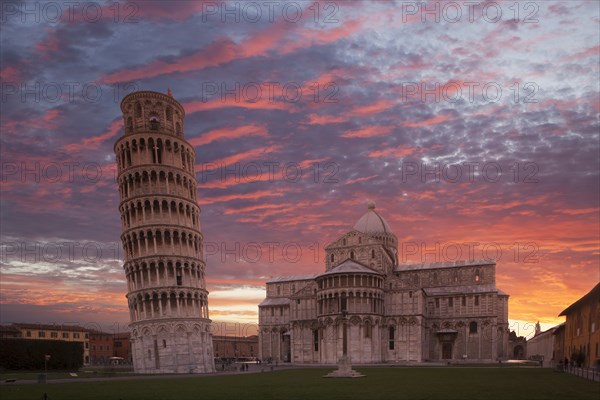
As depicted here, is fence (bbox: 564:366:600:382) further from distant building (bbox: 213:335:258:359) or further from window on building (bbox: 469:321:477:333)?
distant building (bbox: 213:335:258:359)

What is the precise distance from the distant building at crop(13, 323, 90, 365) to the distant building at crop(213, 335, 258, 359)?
31784mm

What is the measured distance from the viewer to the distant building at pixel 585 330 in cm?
4847

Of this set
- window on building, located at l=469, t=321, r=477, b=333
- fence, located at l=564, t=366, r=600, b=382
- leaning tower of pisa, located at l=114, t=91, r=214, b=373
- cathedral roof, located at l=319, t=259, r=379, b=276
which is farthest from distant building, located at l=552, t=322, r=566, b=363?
leaning tower of pisa, located at l=114, t=91, r=214, b=373

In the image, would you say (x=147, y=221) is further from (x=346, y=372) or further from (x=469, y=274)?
(x=469, y=274)

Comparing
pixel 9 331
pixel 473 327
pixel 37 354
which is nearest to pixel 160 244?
pixel 37 354

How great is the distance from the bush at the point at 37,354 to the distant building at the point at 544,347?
6711 centimetres

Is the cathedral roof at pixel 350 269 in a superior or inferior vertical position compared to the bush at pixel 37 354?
superior

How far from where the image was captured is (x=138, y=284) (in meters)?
67.3

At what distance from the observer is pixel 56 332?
121 metres

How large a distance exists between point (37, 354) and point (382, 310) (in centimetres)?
5160

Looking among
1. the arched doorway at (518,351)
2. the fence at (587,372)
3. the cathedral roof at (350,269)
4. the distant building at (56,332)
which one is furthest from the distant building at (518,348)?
the distant building at (56,332)

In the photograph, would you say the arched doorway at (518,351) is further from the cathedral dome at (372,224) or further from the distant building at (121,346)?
the distant building at (121,346)

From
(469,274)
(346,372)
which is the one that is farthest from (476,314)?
(346,372)

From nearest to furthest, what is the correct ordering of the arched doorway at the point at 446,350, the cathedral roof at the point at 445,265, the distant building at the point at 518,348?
the arched doorway at the point at 446,350
the cathedral roof at the point at 445,265
the distant building at the point at 518,348
